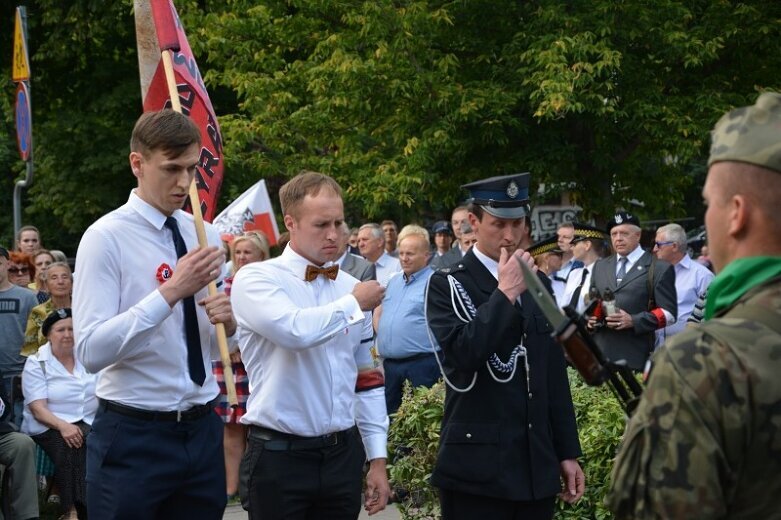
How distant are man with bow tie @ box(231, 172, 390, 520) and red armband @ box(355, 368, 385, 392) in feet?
0.24

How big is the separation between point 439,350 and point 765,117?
2857 millimetres

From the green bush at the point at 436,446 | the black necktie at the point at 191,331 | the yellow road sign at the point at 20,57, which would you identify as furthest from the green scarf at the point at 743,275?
the yellow road sign at the point at 20,57

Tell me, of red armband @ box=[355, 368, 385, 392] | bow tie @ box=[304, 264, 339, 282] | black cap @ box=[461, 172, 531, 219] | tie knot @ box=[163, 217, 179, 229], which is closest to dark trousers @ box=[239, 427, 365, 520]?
red armband @ box=[355, 368, 385, 392]

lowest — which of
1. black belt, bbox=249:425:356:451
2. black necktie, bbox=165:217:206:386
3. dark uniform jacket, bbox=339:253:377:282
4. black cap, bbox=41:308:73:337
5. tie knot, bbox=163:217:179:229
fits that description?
black cap, bbox=41:308:73:337

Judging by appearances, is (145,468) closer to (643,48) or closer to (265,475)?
(265,475)

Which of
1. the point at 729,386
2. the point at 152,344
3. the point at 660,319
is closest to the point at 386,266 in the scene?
the point at 660,319

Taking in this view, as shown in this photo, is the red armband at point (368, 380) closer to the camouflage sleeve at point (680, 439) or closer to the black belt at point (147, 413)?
the black belt at point (147, 413)

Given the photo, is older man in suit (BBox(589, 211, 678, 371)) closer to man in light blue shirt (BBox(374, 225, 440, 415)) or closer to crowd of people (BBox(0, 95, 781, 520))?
man in light blue shirt (BBox(374, 225, 440, 415))

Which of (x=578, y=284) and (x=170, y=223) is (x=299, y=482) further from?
(x=578, y=284)

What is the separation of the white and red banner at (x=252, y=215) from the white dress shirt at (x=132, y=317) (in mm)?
9856

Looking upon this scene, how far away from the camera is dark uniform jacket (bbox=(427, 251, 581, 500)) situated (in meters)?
4.47

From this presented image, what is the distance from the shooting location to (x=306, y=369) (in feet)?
14.8

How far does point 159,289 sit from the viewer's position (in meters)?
4.06

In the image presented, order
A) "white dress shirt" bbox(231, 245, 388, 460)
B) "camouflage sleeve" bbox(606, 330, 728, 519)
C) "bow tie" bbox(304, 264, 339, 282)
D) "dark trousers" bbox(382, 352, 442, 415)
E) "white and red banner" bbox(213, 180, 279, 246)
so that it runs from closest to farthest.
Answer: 1. "camouflage sleeve" bbox(606, 330, 728, 519)
2. "white dress shirt" bbox(231, 245, 388, 460)
3. "bow tie" bbox(304, 264, 339, 282)
4. "dark trousers" bbox(382, 352, 442, 415)
5. "white and red banner" bbox(213, 180, 279, 246)
